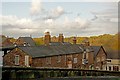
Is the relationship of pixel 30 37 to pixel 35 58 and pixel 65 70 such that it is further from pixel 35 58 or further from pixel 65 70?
pixel 65 70

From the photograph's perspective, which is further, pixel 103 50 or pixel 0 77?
pixel 103 50

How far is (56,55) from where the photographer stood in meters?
20.9

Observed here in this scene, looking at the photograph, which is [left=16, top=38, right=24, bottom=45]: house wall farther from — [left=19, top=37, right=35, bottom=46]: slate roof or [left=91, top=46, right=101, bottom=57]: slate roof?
[left=91, top=46, right=101, bottom=57]: slate roof

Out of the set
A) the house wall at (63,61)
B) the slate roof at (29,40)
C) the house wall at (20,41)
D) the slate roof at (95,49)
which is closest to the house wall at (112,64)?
the slate roof at (95,49)

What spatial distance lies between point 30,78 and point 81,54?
2245 centimetres

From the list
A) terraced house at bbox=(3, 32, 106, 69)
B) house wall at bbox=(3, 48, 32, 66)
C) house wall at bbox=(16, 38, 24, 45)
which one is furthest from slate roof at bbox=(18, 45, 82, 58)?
house wall at bbox=(16, 38, 24, 45)

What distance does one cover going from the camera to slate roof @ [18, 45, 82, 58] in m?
18.9

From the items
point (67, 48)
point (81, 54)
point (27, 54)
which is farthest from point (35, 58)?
point (81, 54)

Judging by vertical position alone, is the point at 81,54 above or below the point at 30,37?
below

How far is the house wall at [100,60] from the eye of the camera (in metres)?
26.3

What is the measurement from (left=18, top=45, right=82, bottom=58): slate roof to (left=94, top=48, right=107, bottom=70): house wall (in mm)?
2889

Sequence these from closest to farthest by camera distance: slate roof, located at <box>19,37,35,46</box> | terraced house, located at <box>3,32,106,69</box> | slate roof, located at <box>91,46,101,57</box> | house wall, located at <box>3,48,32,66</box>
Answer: terraced house, located at <box>3,32,106,69</box> < house wall, located at <box>3,48,32,66</box> < slate roof, located at <box>91,46,101,57</box> < slate roof, located at <box>19,37,35,46</box>

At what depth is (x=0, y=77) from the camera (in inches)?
93.2

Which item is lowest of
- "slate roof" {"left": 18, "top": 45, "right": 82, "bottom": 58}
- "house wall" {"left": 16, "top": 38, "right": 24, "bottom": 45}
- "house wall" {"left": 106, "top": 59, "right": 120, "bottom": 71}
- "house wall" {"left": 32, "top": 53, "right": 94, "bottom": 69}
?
"house wall" {"left": 106, "top": 59, "right": 120, "bottom": 71}
